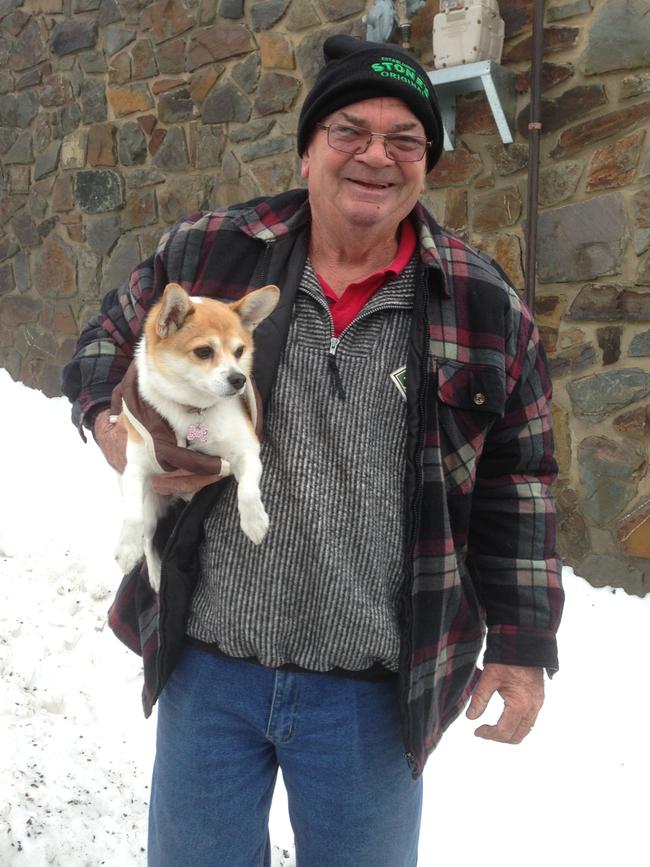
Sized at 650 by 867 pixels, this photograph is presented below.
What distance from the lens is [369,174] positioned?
1836mm

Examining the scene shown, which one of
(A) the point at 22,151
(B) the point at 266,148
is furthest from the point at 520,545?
(A) the point at 22,151

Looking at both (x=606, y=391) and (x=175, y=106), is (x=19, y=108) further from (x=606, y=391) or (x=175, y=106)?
(x=606, y=391)

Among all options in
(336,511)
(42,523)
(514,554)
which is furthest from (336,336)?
(42,523)

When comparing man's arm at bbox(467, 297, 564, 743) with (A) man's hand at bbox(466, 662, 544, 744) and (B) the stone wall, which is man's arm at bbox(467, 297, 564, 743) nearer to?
(A) man's hand at bbox(466, 662, 544, 744)

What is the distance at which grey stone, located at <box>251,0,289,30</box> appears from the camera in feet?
16.5

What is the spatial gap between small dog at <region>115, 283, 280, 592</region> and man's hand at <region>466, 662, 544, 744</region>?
0.73 m

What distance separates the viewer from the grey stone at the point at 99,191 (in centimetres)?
618

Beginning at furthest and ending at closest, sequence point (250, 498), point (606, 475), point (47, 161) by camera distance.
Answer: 1. point (47, 161)
2. point (606, 475)
3. point (250, 498)

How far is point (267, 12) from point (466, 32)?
1.63 meters

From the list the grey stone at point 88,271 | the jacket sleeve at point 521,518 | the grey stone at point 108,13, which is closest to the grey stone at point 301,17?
the grey stone at point 108,13

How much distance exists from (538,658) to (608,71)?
10.3 ft

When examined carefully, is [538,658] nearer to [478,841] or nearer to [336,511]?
[336,511]

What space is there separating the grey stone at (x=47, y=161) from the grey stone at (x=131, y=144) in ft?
2.54

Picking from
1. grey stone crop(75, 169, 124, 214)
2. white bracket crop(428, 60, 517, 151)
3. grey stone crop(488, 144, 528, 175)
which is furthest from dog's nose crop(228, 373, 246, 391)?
grey stone crop(75, 169, 124, 214)
